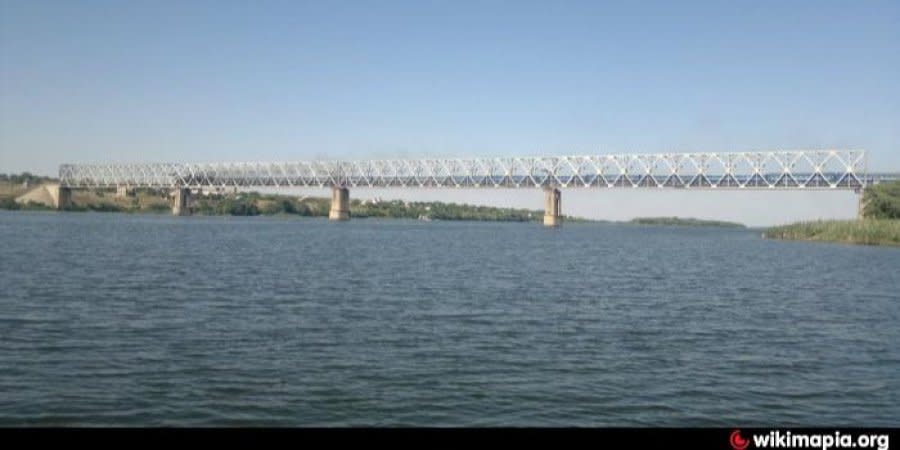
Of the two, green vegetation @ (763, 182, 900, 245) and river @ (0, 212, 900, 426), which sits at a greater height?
green vegetation @ (763, 182, 900, 245)

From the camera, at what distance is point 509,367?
58.6ft

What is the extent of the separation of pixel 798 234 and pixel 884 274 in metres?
64.1

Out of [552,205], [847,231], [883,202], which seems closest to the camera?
[847,231]

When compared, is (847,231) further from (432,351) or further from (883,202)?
(432,351)

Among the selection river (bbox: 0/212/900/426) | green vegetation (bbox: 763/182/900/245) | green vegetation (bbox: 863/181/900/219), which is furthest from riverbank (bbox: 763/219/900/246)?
river (bbox: 0/212/900/426)

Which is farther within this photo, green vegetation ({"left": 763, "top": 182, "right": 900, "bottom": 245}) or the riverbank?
green vegetation ({"left": 763, "top": 182, "right": 900, "bottom": 245})

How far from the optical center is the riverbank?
87.1 meters

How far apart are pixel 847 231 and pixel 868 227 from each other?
4405 mm

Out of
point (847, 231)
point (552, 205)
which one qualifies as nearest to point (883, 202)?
point (847, 231)

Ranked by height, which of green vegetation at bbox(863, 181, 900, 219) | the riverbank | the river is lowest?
the river

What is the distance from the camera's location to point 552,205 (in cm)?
18575

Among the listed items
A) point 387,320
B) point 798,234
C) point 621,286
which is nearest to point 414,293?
point 387,320

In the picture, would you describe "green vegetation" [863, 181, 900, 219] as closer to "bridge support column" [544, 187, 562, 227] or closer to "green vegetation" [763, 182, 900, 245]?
"green vegetation" [763, 182, 900, 245]

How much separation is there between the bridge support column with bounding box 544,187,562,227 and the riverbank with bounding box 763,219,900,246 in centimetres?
7066
